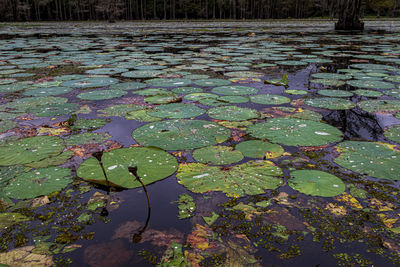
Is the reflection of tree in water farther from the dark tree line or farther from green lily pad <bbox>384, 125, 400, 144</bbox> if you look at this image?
the dark tree line

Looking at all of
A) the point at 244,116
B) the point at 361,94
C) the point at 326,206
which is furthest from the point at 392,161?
the point at 361,94

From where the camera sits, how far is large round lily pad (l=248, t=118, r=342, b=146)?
6.55ft

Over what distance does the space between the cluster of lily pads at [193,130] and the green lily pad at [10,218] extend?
24 mm

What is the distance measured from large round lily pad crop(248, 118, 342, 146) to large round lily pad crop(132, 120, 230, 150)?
299mm

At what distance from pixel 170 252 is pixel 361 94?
119 inches

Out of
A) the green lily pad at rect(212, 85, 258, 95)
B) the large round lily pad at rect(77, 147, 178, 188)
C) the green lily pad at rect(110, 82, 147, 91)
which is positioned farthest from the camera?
the green lily pad at rect(110, 82, 147, 91)

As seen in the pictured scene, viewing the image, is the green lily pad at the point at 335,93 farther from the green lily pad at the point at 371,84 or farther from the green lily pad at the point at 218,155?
the green lily pad at the point at 218,155

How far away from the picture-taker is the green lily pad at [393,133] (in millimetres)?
2000

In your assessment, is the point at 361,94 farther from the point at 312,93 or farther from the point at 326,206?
the point at 326,206

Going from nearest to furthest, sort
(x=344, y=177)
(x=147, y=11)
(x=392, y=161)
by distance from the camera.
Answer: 1. (x=344, y=177)
2. (x=392, y=161)
3. (x=147, y=11)

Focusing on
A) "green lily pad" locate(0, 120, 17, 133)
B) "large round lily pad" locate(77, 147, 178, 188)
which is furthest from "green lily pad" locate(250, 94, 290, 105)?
"green lily pad" locate(0, 120, 17, 133)

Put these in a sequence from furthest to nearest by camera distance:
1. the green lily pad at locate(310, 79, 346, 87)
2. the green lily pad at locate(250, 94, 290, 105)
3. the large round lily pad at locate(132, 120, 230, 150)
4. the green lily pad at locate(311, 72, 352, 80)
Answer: the green lily pad at locate(311, 72, 352, 80)
the green lily pad at locate(310, 79, 346, 87)
the green lily pad at locate(250, 94, 290, 105)
the large round lily pad at locate(132, 120, 230, 150)

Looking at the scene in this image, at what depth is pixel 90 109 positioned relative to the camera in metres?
2.79

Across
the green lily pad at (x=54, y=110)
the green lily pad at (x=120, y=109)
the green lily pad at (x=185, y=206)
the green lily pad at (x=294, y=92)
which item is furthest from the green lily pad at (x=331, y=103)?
the green lily pad at (x=54, y=110)
